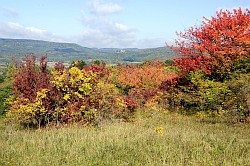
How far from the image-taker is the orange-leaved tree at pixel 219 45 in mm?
14711

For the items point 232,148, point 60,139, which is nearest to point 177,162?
point 232,148

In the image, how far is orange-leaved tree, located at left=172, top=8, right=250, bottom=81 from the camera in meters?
14.7

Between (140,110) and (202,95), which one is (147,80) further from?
(202,95)

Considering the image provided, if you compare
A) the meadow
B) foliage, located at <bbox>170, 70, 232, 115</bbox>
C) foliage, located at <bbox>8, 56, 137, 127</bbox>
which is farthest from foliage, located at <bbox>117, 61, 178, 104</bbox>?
foliage, located at <bbox>8, 56, 137, 127</bbox>

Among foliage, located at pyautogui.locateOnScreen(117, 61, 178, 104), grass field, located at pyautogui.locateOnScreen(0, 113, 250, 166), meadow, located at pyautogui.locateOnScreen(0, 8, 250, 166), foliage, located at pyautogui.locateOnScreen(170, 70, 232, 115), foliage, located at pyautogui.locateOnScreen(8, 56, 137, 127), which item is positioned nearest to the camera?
grass field, located at pyautogui.locateOnScreen(0, 113, 250, 166)

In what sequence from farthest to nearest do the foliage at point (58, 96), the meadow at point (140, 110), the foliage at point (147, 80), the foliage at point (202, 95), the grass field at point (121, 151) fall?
1. the foliage at point (147, 80)
2. the foliage at point (202, 95)
3. the foliage at point (58, 96)
4. the meadow at point (140, 110)
5. the grass field at point (121, 151)

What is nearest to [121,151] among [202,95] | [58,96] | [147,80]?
[58,96]

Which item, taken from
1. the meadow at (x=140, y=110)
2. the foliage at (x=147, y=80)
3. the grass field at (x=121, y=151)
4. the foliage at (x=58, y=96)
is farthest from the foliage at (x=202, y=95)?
the grass field at (x=121, y=151)

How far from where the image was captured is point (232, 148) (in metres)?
5.61

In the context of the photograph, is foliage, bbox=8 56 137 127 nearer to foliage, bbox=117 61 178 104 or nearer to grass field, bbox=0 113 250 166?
grass field, bbox=0 113 250 166

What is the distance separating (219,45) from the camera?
1498 cm

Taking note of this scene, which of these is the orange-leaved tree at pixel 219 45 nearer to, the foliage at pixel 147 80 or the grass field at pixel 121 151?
the foliage at pixel 147 80

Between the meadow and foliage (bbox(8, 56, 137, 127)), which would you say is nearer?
the meadow

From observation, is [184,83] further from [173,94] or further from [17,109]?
[17,109]
